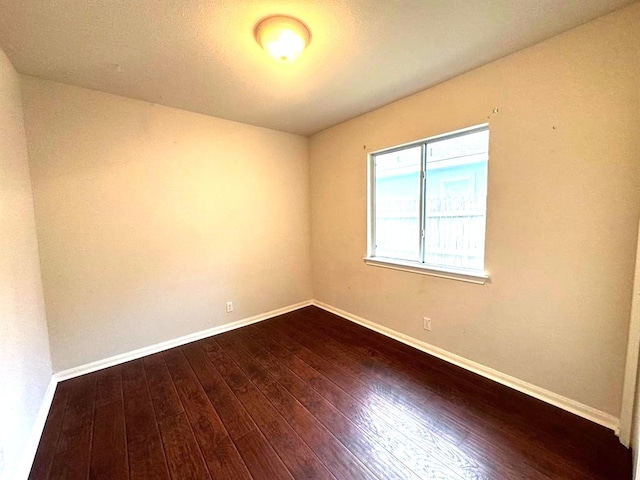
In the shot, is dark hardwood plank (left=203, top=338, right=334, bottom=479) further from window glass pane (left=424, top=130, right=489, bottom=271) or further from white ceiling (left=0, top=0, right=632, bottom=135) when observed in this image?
white ceiling (left=0, top=0, right=632, bottom=135)

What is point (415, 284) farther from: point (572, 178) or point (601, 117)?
point (601, 117)

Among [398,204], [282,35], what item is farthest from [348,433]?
[282,35]

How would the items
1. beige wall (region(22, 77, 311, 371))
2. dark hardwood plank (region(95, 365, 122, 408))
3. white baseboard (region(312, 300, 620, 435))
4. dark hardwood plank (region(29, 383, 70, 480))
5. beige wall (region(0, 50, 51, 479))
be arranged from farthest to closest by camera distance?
beige wall (region(22, 77, 311, 371)), dark hardwood plank (region(95, 365, 122, 408)), white baseboard (region(312, 300, 620, 435)), dark hardwood plank (region(29, 383, 70, 480)), beige wall (region(0, 50, 51, 479))

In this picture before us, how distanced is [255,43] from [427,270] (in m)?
2.29

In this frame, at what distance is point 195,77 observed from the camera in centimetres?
209

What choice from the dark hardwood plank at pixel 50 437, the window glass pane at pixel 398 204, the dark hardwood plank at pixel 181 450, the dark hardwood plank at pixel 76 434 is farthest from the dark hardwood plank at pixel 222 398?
the window glass pane at pixel 398 204

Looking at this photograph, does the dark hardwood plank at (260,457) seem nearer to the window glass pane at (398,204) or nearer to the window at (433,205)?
the window at (433,205)

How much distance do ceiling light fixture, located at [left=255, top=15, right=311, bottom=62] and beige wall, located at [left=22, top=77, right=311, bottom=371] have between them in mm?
1572

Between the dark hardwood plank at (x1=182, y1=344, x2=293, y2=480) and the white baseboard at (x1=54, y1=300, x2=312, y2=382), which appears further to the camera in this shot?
the white baseboard at (x1=54, y1=300, x2=312, y2=382)

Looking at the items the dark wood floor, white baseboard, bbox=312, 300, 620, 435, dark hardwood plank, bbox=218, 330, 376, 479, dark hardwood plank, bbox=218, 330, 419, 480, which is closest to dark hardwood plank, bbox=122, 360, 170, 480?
the dark wood floor

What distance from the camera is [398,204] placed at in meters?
2.84

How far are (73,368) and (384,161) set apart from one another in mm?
3596

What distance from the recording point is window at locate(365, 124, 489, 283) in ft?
7.21

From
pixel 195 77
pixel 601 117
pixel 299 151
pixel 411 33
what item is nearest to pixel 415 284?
pixel 601 117
